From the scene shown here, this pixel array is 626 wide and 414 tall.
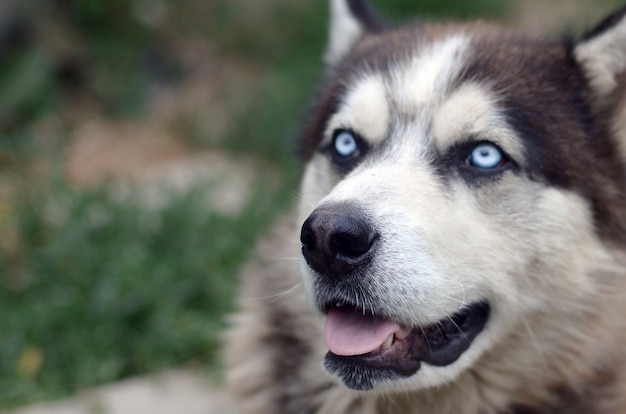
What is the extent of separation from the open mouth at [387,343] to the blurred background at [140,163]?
1.52 metres

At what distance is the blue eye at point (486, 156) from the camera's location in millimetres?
3121

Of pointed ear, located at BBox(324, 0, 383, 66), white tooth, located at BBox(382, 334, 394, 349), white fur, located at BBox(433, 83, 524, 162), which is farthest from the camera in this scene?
pointed ear, located at BBox(324, 0, 383, 66)

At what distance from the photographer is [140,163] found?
7.10m

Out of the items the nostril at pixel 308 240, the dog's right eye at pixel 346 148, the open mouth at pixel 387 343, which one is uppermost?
the dog's right eye at pixel 346 148

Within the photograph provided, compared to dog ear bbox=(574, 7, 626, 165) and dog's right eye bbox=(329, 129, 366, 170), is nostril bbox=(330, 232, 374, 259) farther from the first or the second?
dog ear bbox=(574, 7, 626, 165)

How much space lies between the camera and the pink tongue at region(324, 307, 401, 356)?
2.92 meters

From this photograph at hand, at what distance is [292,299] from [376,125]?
82 cm

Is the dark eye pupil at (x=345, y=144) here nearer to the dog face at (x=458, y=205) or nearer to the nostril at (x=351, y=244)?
the dog face at (x=458, y=205)

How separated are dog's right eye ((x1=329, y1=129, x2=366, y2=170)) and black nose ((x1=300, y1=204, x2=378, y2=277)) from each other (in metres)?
0.62

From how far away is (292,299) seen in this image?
3.53 metres

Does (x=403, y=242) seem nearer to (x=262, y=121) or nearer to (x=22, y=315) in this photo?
(x=22, y=315)

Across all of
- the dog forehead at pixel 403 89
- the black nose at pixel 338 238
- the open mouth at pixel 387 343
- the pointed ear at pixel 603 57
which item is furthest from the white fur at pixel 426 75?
the open mouth at pixel 387 343

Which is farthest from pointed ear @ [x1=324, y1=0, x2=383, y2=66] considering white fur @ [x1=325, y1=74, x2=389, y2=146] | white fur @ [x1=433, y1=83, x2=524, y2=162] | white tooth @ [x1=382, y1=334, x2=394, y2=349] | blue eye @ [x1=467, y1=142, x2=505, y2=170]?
white tooth @ [x1=382, y1=334, x2=394, y2=349]

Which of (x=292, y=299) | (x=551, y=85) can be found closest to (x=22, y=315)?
(x=292, y=299)
